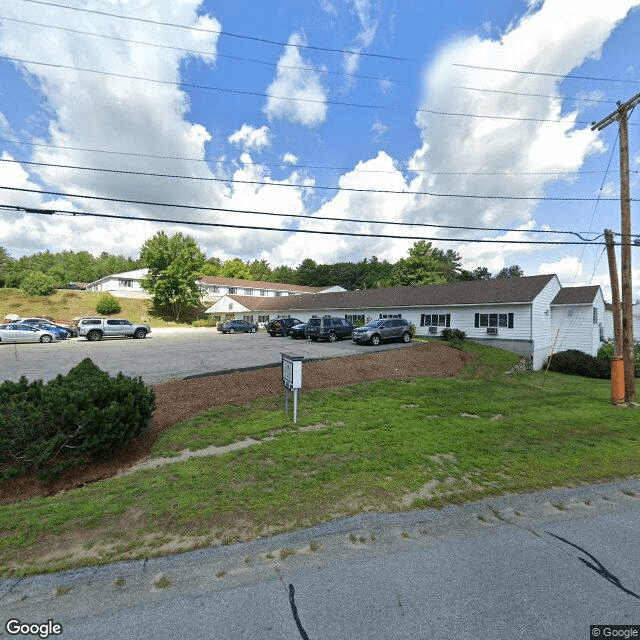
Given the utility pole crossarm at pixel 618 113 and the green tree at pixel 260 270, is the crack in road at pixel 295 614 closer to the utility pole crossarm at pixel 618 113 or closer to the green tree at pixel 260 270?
the utility pole crossarm at pixel 618 113

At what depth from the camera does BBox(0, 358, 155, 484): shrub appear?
14.9 ft

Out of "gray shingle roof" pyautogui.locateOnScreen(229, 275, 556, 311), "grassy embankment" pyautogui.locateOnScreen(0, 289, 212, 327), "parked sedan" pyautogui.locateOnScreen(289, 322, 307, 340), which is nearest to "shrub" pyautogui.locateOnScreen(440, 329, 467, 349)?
"gray shingle roof" pyautogui.locateOnScreen(229, 275, 556, 311)

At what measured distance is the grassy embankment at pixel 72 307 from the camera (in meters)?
42.0

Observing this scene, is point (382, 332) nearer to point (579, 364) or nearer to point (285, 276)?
point (579, 364)

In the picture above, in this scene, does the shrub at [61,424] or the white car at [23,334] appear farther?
the white car at [23,334]

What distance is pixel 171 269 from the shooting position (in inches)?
1807

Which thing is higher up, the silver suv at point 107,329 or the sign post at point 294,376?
the silver suv at point 107,329

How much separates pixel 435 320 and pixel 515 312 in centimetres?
565

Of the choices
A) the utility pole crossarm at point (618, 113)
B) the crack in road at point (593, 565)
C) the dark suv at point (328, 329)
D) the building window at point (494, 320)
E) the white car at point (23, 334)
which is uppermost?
the utility pole crossarm at point (618, 113)

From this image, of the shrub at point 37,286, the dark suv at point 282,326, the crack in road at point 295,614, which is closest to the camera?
the crack in road at point 295,614

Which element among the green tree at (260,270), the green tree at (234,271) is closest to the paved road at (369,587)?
the green tree at (234,271)

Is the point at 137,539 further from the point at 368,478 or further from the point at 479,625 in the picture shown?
the point at 479,625

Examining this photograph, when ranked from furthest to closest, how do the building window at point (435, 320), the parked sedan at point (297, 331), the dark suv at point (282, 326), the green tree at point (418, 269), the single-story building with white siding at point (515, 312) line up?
the green tree at point (418, 269) → the dark suv at point (282, 326) → the parked sedan at point (297, 331) → the building window at point (435, 320) → the single-story building with white siding at point (515, 312)
